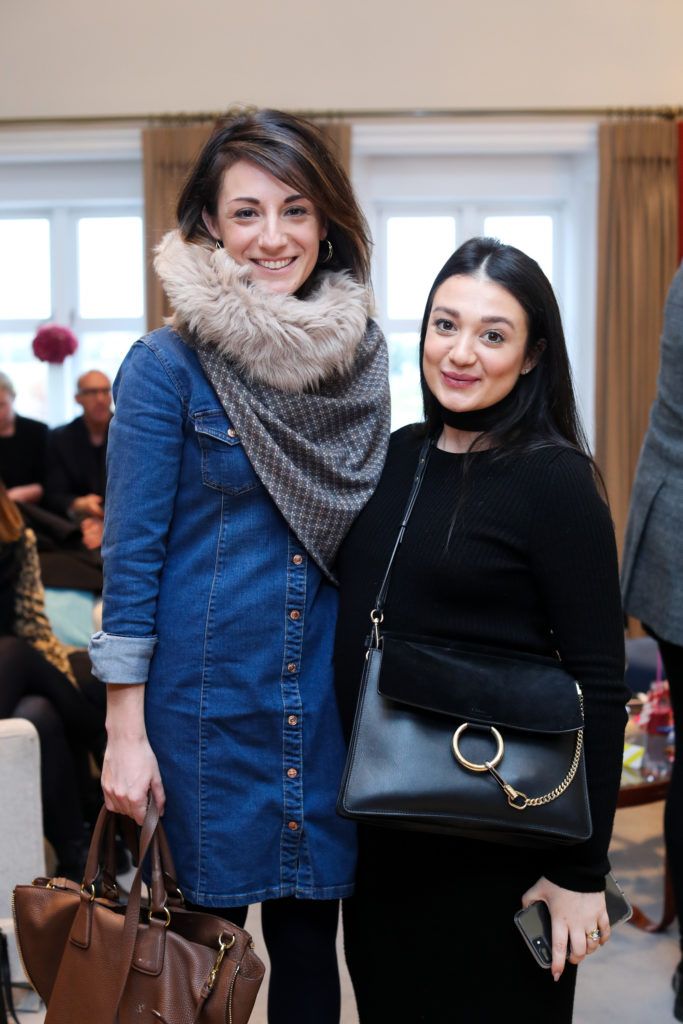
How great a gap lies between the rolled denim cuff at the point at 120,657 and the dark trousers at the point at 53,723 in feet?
4.69

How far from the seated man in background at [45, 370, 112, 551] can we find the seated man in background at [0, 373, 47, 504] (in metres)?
0.17

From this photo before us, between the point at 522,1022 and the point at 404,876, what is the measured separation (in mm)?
234

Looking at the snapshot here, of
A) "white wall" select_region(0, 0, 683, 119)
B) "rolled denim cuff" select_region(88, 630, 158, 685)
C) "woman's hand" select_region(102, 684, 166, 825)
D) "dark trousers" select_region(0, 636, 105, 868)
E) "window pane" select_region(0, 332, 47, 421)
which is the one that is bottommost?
"dark trousers" select_region(0, 636, 105, 868)

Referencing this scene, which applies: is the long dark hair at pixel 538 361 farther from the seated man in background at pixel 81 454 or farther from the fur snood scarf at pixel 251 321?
the seated man in background at pixel 81 454

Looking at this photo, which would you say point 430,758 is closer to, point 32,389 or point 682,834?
point 682,834

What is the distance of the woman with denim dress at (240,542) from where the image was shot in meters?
1.38

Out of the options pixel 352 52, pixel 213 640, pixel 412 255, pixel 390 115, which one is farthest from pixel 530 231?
pixel 213 640

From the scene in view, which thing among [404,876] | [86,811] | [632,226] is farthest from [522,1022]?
[632,226]

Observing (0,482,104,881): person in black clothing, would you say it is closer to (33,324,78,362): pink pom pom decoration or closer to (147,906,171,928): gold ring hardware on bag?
(147,906,171,928): gold ring hardware on bag

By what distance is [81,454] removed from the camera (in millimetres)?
4719

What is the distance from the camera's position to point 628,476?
17.7ft

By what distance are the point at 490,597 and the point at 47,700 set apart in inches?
72.7

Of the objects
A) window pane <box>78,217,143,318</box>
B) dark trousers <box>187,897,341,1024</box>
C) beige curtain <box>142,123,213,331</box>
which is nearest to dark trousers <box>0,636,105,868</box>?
dark trousers <box>187,897,341,1024</box>

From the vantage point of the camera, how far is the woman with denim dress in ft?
4.52
